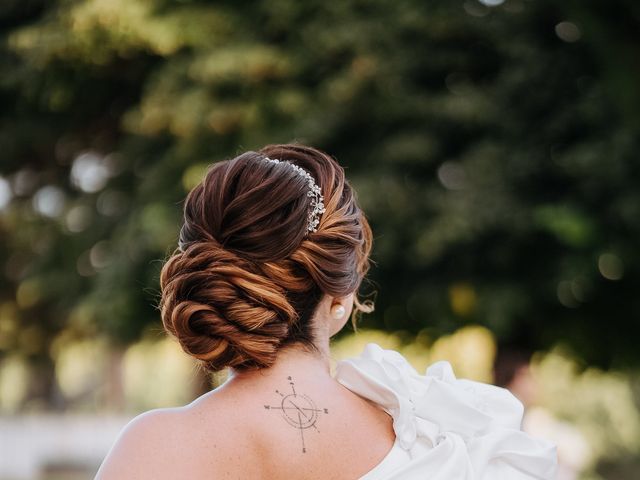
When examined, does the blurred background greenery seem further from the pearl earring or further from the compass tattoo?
the compass tattoo

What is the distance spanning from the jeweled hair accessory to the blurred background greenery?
4515 mm

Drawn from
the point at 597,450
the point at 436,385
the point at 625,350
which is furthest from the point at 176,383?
the point at 436,385

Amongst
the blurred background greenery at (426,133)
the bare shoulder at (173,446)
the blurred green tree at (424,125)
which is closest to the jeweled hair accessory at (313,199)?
the bare shoulder at (173,446)

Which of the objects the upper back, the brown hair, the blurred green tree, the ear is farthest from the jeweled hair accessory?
the blurred green tree

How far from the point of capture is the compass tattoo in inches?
75.4

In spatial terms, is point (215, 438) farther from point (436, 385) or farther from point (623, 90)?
point (623, 90)

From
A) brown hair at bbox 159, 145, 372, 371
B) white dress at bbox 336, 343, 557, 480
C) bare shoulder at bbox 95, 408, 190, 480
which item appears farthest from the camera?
white dress at bbox 336, 343, 557, 480

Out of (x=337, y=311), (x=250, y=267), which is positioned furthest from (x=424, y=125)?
(x=250, y=267)

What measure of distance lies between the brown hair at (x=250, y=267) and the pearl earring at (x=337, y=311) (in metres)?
0.05

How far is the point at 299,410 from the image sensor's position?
1935mm

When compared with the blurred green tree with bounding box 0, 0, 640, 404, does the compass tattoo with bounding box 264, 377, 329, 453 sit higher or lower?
higher

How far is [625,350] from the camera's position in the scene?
7.88 meters

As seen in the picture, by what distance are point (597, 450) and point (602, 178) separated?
38.0 ft

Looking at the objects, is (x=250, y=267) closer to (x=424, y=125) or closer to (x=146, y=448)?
(x=146, y=448)
